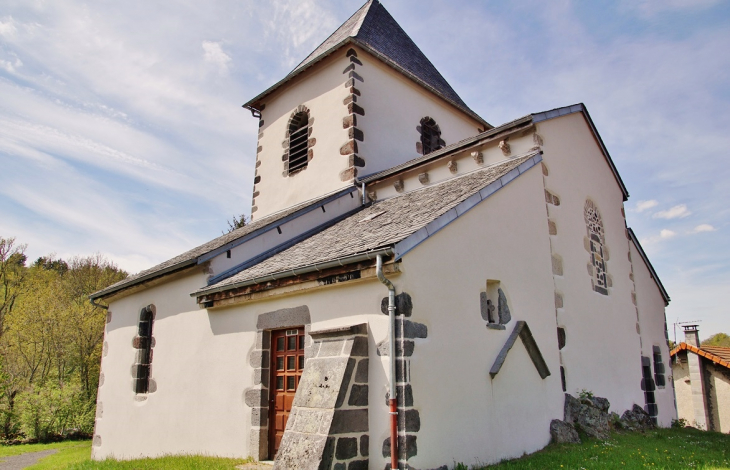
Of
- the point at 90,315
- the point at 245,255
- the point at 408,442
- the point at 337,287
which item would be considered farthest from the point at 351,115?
the point at 90,315

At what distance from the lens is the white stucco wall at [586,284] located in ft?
26.7

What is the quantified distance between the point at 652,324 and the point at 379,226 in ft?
26.0

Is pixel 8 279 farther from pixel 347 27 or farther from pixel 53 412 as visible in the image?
pixel 347 27

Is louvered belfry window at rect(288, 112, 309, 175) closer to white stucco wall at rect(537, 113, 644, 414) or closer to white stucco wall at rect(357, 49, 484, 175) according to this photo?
white stucco wall at rect(357, 49, 484, 175)

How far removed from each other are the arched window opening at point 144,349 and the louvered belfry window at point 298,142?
453 cm

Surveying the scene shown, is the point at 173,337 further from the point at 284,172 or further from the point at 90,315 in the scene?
the point at 90,315

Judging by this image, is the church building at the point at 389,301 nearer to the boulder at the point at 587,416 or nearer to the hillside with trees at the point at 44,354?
the boulder at the point at 587,416

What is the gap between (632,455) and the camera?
6.46m

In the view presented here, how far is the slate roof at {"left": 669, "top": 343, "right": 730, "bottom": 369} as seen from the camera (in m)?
16.4

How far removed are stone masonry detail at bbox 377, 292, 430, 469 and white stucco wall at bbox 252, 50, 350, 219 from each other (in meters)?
5.54

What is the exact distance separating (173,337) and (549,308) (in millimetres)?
6038

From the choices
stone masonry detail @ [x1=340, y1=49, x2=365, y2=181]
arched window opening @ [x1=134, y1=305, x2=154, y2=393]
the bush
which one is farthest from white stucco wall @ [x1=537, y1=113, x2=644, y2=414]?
the bush

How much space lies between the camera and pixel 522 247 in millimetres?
7289

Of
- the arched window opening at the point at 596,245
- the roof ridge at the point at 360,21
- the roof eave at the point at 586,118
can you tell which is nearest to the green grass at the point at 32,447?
the roof ridge at the point at 360,21
